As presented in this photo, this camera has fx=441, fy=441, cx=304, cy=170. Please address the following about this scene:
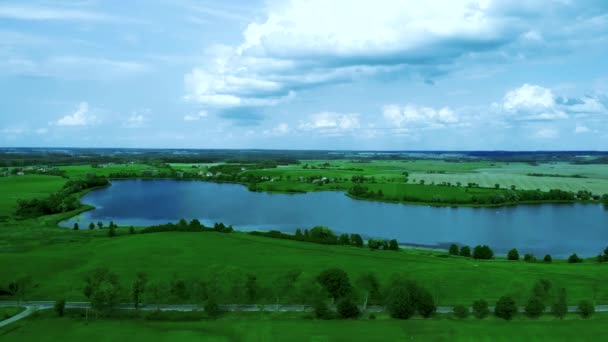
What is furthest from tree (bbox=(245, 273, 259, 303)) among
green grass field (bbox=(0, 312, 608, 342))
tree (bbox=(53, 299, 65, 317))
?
tree (bbox=(53, 299, 65, 317))

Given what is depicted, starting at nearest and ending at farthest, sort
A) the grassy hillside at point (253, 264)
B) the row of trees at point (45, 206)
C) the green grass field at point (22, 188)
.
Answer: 1. the grassy hillside at point (253, 264)
2. the row of trees at point (45, 206)
3. the green grass field at point (22, 188)

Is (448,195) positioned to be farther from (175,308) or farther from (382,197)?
(175,308)

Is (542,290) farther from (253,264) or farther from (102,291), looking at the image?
(102,291)

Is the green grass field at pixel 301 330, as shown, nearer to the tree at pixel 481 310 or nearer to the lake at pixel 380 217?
the tree at pixel 481 310

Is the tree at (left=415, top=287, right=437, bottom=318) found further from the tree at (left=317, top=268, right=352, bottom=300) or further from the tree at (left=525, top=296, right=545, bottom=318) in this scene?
the tree at (left=525, top=296, right=545, bottom=318)

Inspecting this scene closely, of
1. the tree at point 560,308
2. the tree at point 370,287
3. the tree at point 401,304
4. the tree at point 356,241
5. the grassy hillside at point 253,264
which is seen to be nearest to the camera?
the tree at point 401,304

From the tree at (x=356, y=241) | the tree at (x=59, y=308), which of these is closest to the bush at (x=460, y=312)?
the tree at (x=356, y=241)

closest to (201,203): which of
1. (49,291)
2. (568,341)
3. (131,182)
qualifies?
(131,182)
